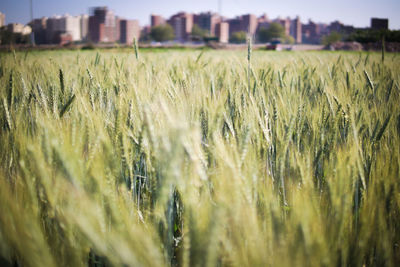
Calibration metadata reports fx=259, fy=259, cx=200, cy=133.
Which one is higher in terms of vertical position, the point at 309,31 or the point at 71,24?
the point at 309,31

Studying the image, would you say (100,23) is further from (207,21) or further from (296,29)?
(296,29)

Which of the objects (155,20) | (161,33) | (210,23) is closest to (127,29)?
(155,20)

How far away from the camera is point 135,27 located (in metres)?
94.4

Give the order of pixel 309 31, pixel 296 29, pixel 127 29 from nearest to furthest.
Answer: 1. pixel 127 29
2. pixel 296 29
3. pixel 309 31

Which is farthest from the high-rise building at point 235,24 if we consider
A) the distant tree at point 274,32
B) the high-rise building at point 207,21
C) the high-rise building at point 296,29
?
the distant tree at point 274,32

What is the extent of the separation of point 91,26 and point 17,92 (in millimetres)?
86943

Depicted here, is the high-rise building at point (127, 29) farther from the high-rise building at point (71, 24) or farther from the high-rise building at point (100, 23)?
the high-rise building at point (71, 24)

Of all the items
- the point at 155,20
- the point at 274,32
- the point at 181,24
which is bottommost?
the point at 274,32

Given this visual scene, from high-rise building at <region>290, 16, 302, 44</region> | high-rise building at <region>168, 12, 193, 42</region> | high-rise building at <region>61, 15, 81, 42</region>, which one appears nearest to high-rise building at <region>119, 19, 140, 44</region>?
high-rise building at <region>168, 12, 193, 42</region>

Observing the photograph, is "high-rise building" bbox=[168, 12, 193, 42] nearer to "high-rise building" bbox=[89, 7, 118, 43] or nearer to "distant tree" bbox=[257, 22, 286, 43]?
"high-rise building" bbox=[89, 7, 118, 43]

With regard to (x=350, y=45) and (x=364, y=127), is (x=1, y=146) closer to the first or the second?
(x=364, y=127)

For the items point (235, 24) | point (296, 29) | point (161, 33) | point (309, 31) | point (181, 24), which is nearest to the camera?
point (161, 33)

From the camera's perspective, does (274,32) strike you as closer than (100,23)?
Yes

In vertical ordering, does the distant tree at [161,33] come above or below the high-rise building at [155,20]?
below
